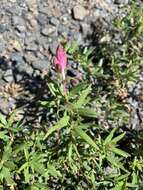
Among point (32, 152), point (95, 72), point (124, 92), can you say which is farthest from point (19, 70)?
point (32, 152)

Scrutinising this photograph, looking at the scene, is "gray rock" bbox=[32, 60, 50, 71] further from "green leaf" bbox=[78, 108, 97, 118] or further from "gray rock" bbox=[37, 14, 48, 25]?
"green leaf" bbox=[78, 108, 97, 118]

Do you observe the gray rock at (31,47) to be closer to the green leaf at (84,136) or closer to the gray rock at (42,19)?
the gray rock at (42,19)

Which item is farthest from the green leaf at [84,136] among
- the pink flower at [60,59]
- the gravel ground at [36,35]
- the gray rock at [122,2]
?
the gray rock at [122,2]

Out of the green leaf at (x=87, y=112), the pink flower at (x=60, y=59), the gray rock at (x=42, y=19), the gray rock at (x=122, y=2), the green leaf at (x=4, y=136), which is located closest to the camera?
the pink flower at (x=60, y=59)

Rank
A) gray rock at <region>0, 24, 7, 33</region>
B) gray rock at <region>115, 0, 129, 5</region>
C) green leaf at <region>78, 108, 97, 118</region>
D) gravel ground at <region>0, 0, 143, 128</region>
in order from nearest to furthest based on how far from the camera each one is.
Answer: green leaf at <region>78, 108, 97, 118</region> → gravel ground at <region>0, 0, 143, 128</region> → gray rock at <region>0, 24, 7, 33</region> → gray rock at <region>115, 0, 129, 5</region>

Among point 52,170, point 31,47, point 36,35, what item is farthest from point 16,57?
point 52,170

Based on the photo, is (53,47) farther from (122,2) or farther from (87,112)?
(87,112)

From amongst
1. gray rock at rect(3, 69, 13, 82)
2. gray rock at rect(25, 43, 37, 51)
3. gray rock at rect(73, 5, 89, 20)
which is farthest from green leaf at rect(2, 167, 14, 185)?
gray rock at rect(73, 5, 89, 20)
